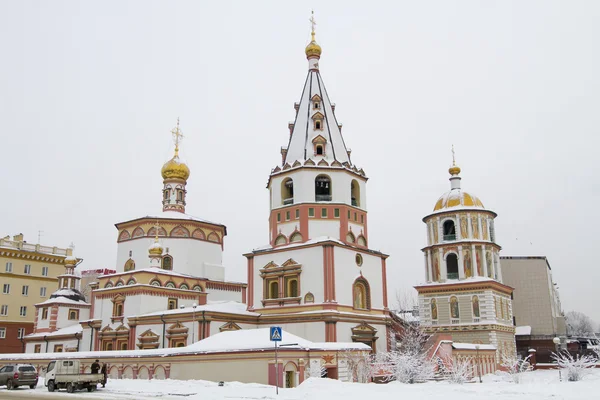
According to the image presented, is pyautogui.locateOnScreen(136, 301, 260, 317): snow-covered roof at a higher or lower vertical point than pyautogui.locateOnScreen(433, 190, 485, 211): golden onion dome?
lower

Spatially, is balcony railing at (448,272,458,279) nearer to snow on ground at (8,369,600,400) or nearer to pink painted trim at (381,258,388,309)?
pink painted trim at (381,258,388,309)

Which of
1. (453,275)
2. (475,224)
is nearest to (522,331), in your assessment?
(453,275)

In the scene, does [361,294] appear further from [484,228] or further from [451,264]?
[484,228]

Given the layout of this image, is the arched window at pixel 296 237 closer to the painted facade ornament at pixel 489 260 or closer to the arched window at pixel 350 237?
the arched window at pixel 350 237

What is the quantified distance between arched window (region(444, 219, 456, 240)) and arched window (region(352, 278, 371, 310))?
451 inches

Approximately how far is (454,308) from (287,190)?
14350mm

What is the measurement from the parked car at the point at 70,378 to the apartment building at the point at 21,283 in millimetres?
30159

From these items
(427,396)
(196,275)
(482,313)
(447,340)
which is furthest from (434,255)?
(427,396)

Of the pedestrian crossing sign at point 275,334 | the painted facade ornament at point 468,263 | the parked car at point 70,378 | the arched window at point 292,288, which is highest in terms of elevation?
the painted facade ornament at point 468,263

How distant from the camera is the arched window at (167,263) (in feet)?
126

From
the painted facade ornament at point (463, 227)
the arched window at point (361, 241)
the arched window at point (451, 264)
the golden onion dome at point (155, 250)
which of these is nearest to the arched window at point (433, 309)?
the arched window at point (451, 264)

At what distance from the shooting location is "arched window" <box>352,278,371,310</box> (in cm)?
3181

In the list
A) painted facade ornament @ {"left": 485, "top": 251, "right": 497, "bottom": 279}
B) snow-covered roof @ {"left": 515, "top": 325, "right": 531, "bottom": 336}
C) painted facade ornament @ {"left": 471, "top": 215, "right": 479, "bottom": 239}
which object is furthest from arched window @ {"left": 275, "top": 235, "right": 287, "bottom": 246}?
snow-covered roof @ {"left": 515, "top": 325, "right": 531, "bottom": 336}

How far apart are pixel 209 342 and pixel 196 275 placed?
14286 mm
